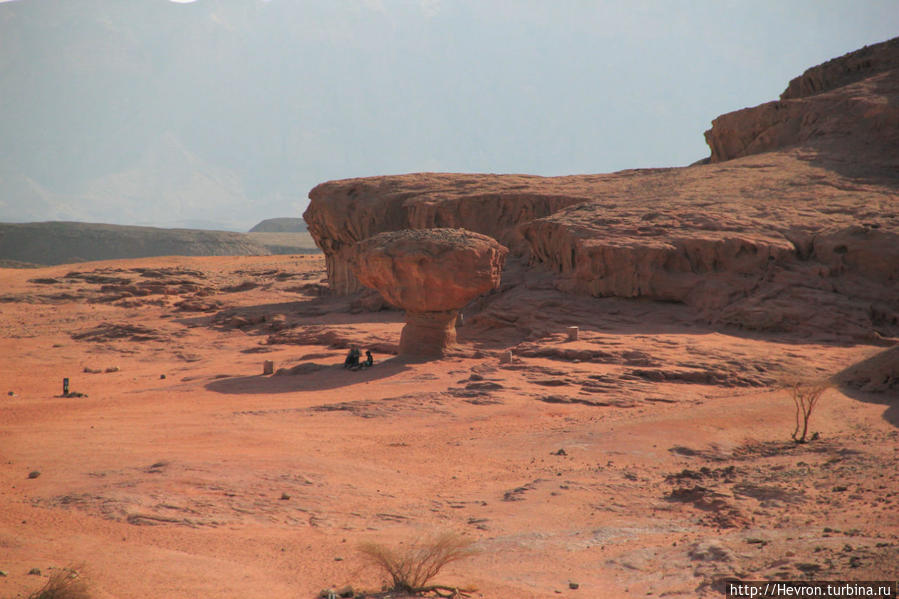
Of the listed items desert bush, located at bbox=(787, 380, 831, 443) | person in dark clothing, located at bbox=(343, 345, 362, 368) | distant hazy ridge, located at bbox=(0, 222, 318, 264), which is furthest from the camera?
distant hazy ridge, located at bbox=(0, 222, 318, 264)

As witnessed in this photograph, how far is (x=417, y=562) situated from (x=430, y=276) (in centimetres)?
1033

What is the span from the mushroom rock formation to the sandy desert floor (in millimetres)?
856

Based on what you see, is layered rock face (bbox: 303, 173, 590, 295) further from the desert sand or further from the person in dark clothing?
the person in dark clothing

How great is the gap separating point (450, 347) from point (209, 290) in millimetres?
17188

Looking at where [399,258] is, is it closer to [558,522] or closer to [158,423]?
[158,423]

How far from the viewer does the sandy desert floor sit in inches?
231

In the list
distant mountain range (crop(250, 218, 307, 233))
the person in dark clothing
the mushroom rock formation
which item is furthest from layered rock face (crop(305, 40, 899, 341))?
distant mountain range (crop(250, 218, 307, 233))

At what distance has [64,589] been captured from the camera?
15.3ft

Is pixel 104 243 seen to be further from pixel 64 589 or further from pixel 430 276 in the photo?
pixel 64 589

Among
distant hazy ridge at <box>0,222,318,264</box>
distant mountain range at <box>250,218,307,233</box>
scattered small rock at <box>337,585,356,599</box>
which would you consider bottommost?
scattered small rock at <box>337,585,356,599</box>

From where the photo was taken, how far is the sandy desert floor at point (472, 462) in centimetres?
587

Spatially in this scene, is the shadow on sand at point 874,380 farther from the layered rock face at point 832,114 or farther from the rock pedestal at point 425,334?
the layered rock face at point 832,114

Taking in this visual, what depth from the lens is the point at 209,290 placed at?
3041cm

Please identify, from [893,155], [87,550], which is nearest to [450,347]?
[87,550]
